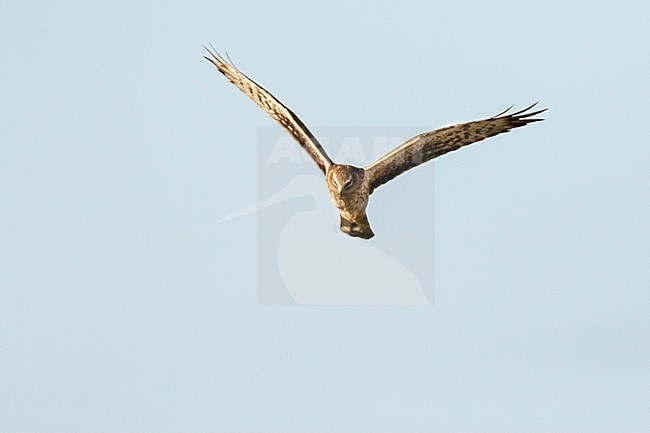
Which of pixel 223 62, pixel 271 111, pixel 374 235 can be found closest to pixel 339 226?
pixel 374 235

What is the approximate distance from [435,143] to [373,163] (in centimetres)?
99

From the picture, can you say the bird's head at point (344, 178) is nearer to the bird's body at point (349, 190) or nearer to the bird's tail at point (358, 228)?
the bird's body at point (349, 190)

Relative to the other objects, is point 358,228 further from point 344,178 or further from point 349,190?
point 344,178

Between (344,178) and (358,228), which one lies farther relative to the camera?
(358,228)

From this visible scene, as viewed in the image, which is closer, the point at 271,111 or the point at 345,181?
the point at 345,181

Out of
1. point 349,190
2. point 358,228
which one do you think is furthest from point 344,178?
point 358,228

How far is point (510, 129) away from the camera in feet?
64.2

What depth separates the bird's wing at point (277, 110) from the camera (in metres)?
20.0

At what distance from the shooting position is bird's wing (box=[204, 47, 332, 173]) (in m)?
20.0

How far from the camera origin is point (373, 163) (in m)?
19.6

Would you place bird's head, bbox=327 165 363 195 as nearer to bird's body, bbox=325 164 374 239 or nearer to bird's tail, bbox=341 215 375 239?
bird's body, bbox=325 164 374 239

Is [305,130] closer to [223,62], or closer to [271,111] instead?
[271,111]

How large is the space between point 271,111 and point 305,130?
108 centimetres

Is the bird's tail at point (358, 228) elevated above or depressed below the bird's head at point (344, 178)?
below
